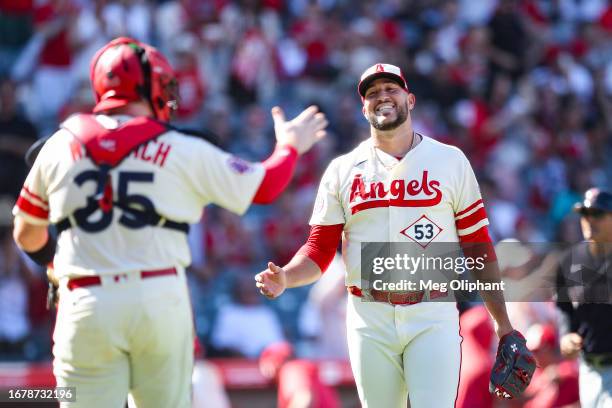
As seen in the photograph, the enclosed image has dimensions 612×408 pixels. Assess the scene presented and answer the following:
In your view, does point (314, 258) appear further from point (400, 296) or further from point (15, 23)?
point (15, 23)

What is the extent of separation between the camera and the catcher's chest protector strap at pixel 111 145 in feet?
15.2

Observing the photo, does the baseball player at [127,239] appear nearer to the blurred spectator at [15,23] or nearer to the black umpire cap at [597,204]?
the black umpire cap at [597,204]

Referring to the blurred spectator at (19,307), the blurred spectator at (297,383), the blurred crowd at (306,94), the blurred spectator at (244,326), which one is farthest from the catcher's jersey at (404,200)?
the blurred spectator at (19,307)

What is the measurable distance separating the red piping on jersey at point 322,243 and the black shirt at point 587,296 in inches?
75.2

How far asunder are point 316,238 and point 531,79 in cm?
1038

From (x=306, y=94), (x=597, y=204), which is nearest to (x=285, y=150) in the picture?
(x=597, y=204)

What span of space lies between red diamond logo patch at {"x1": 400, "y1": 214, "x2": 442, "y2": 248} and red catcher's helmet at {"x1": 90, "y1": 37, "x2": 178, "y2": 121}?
1398mm

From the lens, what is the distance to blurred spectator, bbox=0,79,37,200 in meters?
10.9

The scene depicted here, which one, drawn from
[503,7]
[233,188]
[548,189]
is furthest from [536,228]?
[233,188]

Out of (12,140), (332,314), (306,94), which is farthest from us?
(306,94)

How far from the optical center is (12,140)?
11.1 m

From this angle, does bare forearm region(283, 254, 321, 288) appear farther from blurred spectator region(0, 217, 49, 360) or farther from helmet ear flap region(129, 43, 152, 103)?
blurred spectator region(0, 217, 49, 360)

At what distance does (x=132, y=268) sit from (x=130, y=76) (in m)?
0.93

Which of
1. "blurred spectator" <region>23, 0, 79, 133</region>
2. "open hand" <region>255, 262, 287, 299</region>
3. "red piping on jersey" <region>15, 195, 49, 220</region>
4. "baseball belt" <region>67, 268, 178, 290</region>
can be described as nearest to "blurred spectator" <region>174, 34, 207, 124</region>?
"blurred spectator" <region>23, 0, 79, 133</region>
